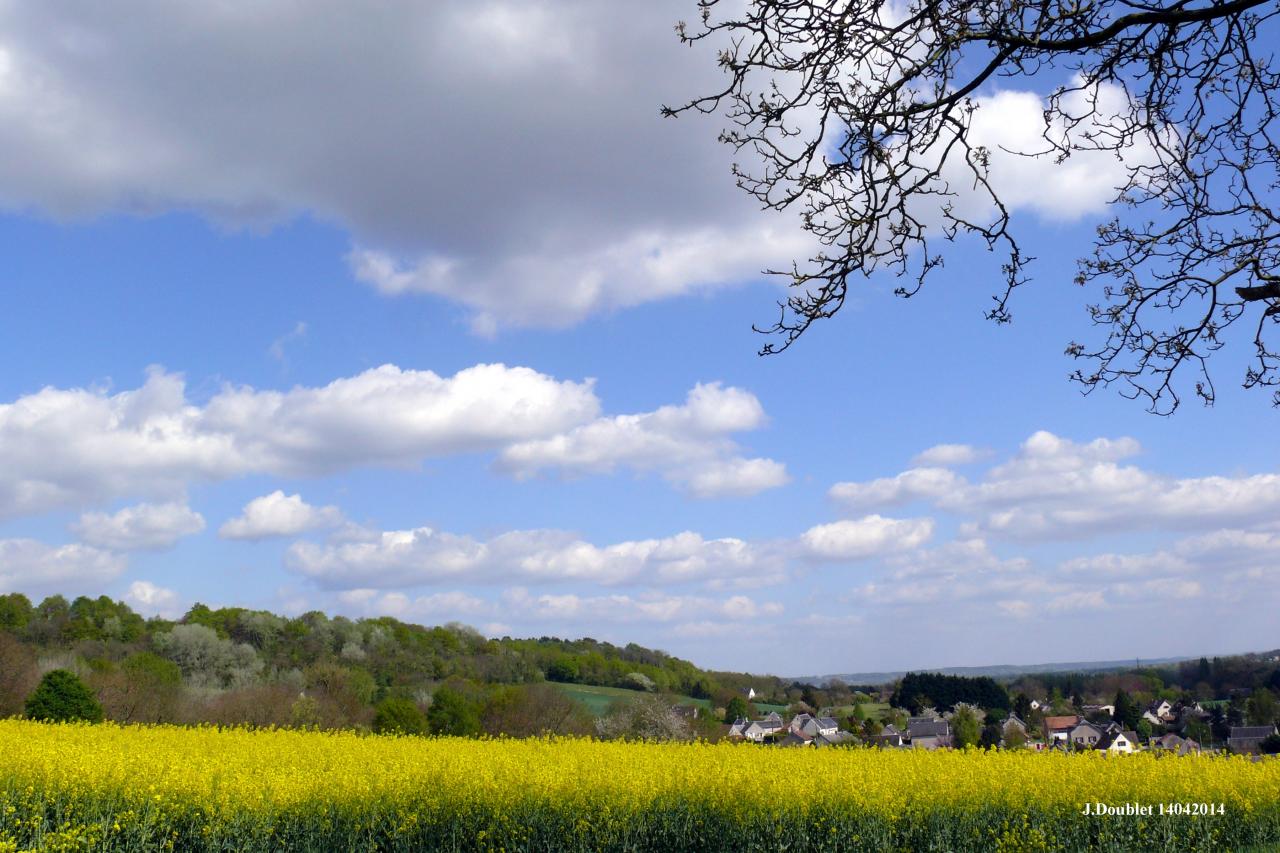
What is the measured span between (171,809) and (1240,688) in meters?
30.1

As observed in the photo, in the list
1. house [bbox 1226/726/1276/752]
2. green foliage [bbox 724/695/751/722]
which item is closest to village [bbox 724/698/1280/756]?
house [bbox 1226/726/1276/752]

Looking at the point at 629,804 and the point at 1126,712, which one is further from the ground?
the point at 629,804

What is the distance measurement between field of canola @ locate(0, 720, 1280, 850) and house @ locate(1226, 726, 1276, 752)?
1360 cm

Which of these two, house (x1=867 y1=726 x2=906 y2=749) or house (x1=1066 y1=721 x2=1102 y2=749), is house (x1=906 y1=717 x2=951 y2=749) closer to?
house (x1=867 y1=726 x2=906 y2=749)

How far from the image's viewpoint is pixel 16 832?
34.5 feet

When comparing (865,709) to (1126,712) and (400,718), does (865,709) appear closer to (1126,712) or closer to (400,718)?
(1126,712)

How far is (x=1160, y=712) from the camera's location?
99.8ft

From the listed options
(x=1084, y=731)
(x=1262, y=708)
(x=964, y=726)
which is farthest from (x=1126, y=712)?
(x=964, y=726)

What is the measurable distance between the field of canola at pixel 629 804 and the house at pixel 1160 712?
19.7 metres

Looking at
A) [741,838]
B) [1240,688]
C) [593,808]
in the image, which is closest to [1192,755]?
[741,838]

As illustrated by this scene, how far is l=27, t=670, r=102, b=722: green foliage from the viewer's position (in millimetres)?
24469

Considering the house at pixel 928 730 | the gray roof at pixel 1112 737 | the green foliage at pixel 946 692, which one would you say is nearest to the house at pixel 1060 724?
the gray roof at pixel 1112 737

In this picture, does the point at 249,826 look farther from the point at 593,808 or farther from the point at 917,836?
the point at 917,836

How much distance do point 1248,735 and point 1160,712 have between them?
21.0ft
